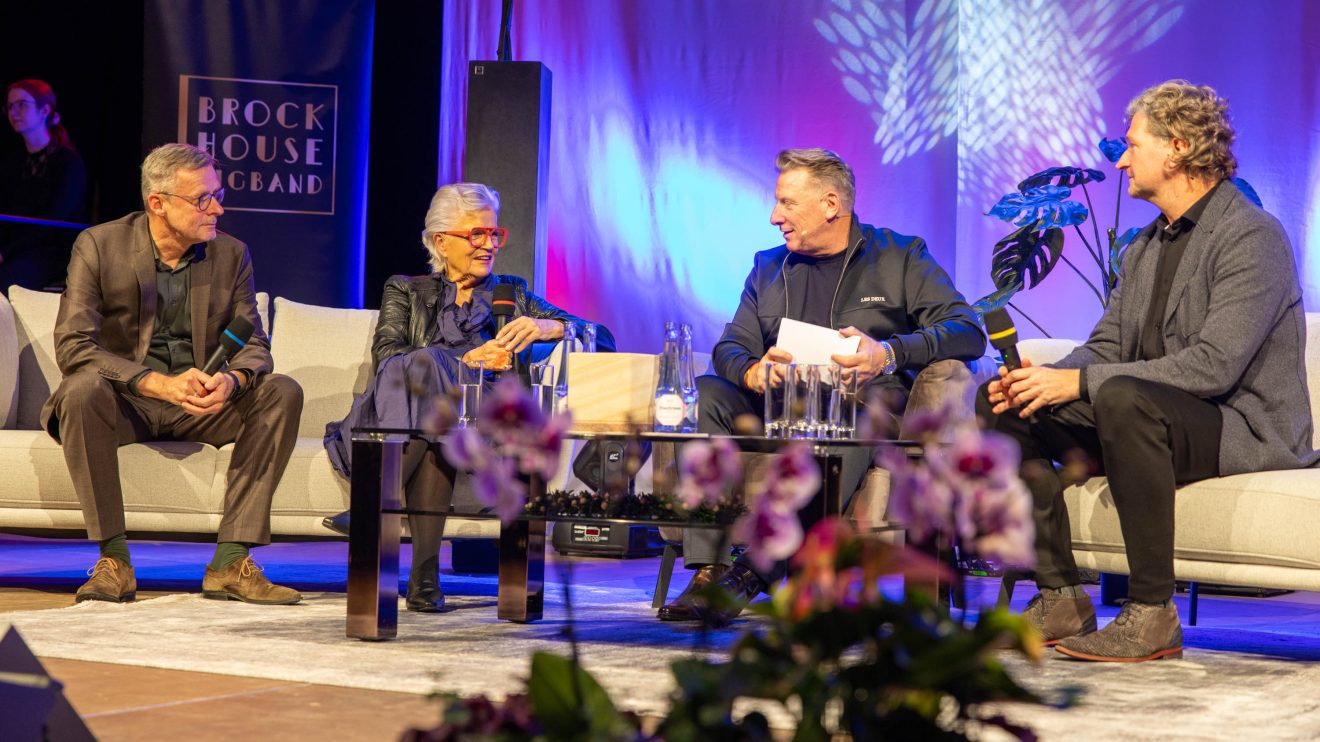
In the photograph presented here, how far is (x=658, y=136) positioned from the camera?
20.1 ft

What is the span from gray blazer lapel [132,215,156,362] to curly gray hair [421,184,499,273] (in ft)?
2.26

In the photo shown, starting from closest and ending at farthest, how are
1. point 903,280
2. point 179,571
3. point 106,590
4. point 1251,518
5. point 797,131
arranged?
point 1251,518 < point 106,590 < point 903,280 < point 179,571 < point 797,131

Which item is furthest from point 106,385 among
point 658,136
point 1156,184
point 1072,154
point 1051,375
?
point 1072,154

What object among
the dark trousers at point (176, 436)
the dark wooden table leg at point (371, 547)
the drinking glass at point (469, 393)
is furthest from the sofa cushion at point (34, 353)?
the dark wooden table leg at point (371, 547)

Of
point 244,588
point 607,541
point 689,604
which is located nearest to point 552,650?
point 689,604

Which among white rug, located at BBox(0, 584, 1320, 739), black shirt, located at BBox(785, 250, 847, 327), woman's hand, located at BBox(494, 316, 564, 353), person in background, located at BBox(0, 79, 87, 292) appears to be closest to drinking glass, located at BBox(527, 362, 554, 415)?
woman's hand, located at BBox(494, 316, 564, 353)

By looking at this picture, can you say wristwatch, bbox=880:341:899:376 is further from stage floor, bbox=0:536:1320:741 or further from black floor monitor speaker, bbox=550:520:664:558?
black floor monitor speaker, bbox=550:520:664:558

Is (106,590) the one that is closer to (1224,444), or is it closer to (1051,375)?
(1051,375)

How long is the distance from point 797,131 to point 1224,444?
3476 millimetres

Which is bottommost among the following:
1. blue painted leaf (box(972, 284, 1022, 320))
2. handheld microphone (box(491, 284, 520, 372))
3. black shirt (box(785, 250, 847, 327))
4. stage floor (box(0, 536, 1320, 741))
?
stage floor (box(0, 536, 1320, 741))

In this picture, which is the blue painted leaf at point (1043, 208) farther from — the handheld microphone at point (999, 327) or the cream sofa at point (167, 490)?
the handheld microphone at point (999, 327)

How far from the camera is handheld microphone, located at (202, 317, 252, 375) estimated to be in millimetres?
3436

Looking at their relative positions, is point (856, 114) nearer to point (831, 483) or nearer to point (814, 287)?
point (814, 287)

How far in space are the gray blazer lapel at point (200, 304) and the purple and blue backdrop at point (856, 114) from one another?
2505mm
